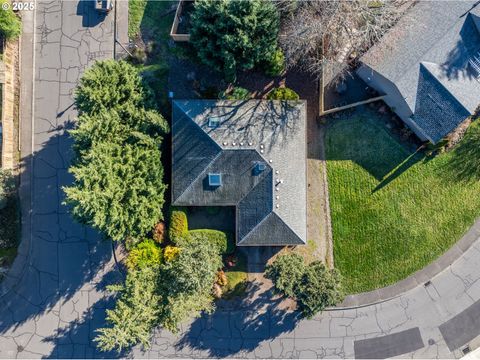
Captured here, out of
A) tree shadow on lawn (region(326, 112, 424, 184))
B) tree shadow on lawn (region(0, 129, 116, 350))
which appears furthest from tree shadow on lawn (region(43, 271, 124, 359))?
tree shadow on lawn (region(326, 112, 424, 184))

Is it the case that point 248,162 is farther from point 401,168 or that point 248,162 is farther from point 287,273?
point 401,168

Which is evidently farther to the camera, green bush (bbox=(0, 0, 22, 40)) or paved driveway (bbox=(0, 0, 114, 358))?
paved driveway (bbox=(0, 0, 114, 358))

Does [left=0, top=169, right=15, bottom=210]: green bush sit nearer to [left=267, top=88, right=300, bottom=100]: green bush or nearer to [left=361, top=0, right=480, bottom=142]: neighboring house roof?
[left=267, top=88, right=300, bottom=100]: green bush

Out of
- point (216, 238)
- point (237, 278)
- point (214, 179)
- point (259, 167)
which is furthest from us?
point (237, 278)

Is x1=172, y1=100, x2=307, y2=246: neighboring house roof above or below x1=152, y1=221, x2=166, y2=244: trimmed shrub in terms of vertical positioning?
above

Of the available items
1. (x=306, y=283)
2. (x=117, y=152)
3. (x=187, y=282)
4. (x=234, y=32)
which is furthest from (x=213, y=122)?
(x=306, y=283)
